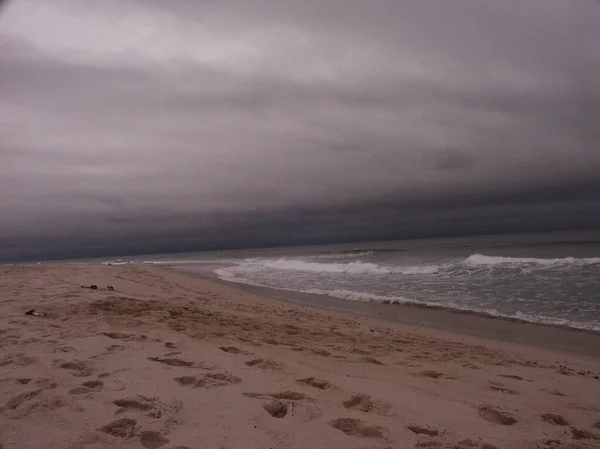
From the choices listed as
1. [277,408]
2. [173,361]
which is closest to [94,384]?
[173,361]

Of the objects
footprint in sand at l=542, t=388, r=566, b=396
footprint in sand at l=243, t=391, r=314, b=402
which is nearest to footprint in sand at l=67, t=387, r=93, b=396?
footprint in sand at l=243, t=391, r=314, b=402

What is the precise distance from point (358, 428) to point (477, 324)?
7.03 m

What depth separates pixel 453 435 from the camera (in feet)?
11.2

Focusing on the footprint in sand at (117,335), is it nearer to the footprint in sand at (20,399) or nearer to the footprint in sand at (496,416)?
the footprint in sand at (20,399)

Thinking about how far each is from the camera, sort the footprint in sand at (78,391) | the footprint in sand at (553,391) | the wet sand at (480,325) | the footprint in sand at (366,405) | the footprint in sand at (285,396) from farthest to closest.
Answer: the wet sand at (480,325) → the footprint in sand at (553,391) → the footprint in sand at (285,396) → the footprint in sand at (366,405) → the footprint in sand at (78,391)

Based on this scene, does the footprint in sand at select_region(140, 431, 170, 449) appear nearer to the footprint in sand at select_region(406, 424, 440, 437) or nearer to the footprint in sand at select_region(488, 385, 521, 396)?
the footprint in sand at select_region(406, 424, 440, 437)

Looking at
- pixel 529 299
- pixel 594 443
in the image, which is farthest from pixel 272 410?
pixel 529 299

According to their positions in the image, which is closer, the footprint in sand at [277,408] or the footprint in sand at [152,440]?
the footprint in sand at [152,440]

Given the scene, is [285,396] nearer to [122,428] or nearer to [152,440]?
[152,440]

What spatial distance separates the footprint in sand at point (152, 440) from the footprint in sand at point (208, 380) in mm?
1052

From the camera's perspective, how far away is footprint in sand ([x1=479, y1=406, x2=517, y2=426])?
3925 millimetres

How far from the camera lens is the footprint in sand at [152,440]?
2916mm

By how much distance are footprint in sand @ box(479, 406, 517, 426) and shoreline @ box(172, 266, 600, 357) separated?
13.8 feet

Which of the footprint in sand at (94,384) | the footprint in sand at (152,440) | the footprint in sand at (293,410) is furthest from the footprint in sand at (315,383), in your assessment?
the footprint in sand at (94,384)
